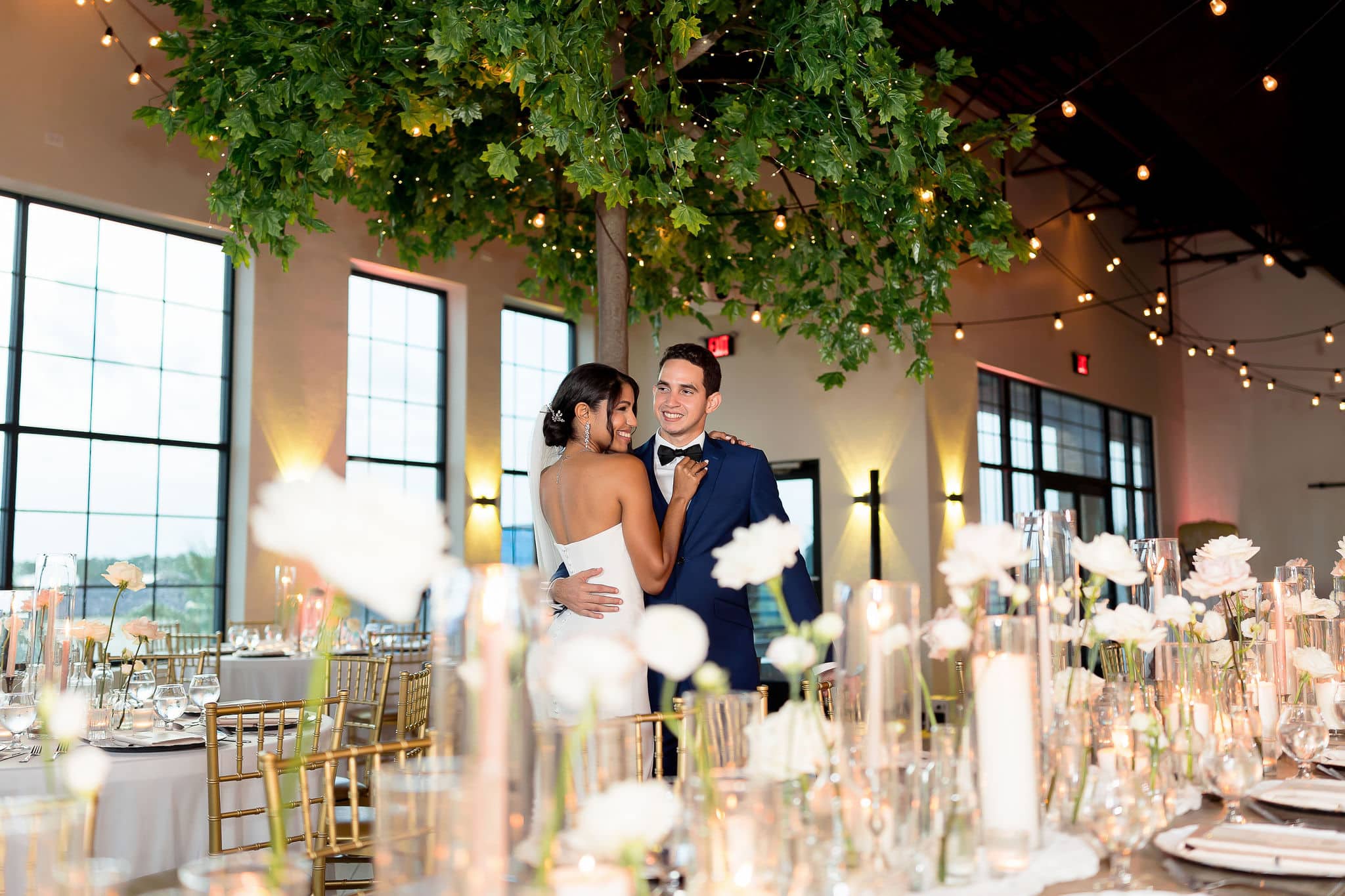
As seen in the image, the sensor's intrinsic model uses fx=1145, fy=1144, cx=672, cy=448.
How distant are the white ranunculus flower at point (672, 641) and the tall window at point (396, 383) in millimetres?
8192

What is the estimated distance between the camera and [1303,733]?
205 centimetres

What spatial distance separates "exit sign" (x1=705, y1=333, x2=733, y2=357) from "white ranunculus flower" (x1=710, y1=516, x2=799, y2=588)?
9.42m

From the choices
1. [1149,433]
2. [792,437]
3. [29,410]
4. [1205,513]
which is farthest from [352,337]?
[1205,513]

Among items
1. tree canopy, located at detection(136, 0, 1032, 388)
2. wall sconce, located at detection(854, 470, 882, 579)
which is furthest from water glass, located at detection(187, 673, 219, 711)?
wall sconce, located at detection(854, 470, 882, 579)

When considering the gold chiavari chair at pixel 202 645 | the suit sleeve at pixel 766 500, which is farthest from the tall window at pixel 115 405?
the suit sleeve at pixel 766 500

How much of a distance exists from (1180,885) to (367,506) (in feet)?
3.64

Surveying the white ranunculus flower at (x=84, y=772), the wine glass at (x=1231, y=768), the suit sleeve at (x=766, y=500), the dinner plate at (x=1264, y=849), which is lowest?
the dinner plate at (x=1264, y=849)

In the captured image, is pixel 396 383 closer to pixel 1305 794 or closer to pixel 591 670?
pixel 1305 794

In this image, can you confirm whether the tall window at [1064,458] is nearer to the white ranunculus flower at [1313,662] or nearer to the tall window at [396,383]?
the tall window at [396,383]

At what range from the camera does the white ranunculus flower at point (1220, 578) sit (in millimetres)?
2113

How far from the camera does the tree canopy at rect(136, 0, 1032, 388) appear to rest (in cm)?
362

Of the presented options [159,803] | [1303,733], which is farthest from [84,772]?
[159,803]

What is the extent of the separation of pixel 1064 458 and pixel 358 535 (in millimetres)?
11933

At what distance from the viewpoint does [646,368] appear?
11.2 metres
